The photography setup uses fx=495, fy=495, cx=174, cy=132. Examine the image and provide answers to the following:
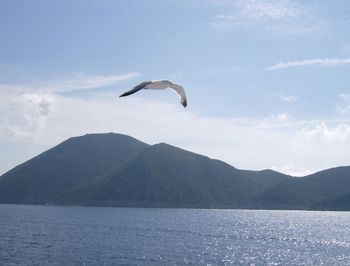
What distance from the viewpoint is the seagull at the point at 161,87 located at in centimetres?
1942

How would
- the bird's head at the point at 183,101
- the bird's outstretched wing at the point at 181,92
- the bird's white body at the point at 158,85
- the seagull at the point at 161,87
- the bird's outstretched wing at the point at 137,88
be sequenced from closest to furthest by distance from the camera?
1. the bird's outstretched wing at the point at 137,88
2. the seagull at the point at 161,87
3. the bird's white body at the point at 158,85
4. the bird's outstretched wing at the point at 181,92
5. the bird's head at the point at 183,101

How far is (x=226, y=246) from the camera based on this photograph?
13200cm

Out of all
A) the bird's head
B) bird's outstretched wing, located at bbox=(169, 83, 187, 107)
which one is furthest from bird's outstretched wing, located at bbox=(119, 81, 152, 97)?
the bird's head

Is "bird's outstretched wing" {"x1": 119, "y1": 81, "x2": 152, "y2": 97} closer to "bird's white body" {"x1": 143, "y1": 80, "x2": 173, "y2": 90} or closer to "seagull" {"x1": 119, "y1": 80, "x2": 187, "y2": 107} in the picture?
"seagull" {"x1": 119, "y1": 80, "x2": 187, "y2": 107}

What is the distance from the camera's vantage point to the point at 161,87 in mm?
22359

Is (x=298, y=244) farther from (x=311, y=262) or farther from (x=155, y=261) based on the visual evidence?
(x=155, y=261)

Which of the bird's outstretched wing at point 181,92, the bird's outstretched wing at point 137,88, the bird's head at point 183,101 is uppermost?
the bird's outstretched wing at point 181,92

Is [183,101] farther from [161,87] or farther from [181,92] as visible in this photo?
[161,87]

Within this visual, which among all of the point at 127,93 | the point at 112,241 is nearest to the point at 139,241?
the point at 112,241

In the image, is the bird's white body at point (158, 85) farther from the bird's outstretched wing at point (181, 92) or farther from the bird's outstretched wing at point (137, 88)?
the bird's outstretched wing at point (181, 92)

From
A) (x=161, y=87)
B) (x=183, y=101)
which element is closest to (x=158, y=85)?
(x=161, y=87)

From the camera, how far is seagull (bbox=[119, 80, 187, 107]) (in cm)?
1942

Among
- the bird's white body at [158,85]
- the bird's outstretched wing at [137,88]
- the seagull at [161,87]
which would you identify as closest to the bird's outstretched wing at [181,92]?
the seagull at [161,87]

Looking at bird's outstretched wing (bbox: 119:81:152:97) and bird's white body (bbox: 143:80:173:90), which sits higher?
bird's white body (bbox: 143:80:173:90)
